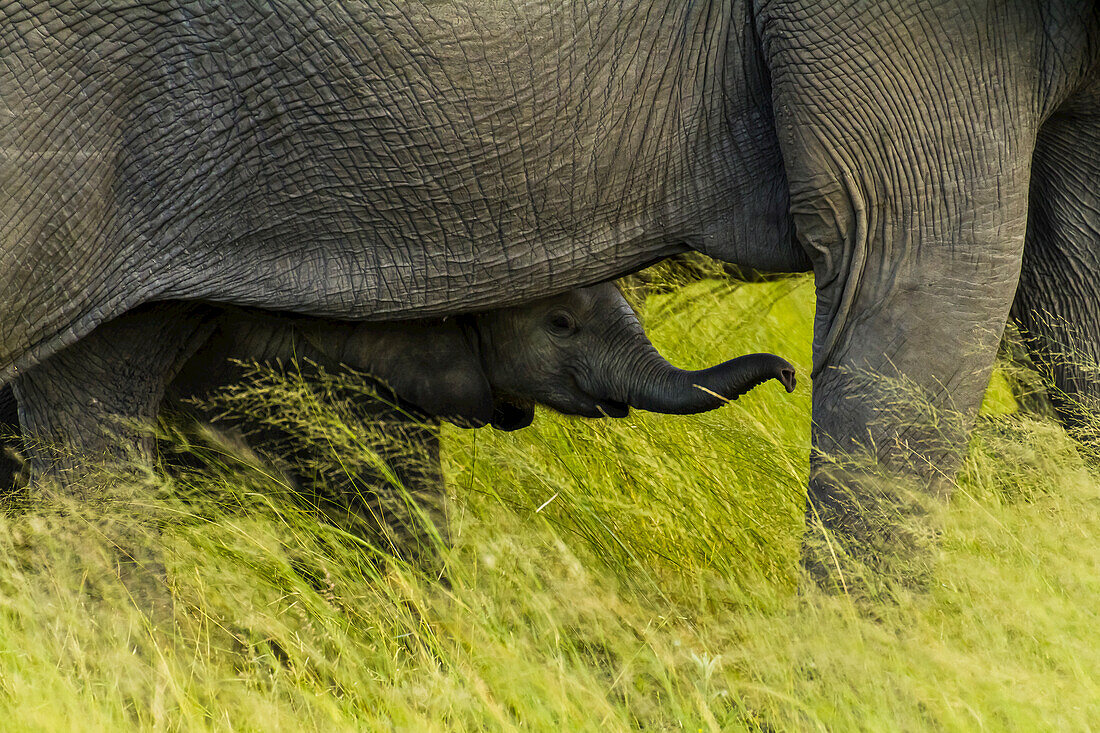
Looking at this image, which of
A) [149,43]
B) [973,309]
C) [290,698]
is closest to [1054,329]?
[973,309]

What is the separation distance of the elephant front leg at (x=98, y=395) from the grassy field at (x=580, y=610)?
0.50 feet

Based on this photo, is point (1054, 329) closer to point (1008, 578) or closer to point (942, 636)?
point (1008, 578)

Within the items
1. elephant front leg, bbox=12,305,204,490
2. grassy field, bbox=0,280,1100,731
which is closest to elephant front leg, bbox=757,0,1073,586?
grassy field, bbox=0,280,1100,731

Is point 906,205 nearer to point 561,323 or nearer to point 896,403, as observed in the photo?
point 896,403

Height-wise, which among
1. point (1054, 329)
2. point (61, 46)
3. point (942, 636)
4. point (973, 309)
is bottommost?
point (942, 636)

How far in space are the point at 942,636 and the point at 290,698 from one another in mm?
1346

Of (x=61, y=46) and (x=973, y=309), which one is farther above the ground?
(x=61, y=46)

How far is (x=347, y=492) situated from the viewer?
4.18m

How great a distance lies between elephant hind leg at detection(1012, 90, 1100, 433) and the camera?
3102mm

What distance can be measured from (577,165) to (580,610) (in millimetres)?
1007

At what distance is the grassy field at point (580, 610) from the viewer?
2.62m

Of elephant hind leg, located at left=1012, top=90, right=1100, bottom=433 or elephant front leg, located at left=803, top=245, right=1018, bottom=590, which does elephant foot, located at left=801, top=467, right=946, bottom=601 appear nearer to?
elephant front leg, located at left=803, top=245, right=1018, bottom=590

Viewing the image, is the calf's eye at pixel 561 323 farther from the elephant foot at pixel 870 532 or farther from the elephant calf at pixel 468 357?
the elephant foot at pixel 870 532

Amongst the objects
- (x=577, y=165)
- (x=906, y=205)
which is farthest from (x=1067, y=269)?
(x=577, y=165)
